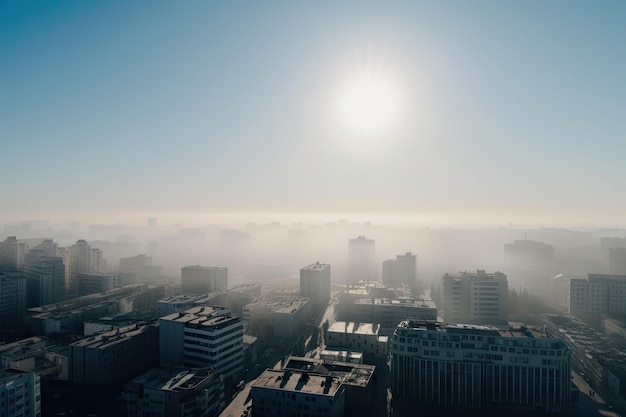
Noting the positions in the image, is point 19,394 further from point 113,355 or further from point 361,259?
point 361,259

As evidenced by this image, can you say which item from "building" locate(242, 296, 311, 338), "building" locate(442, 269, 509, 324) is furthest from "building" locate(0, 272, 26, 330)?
"building" locate(442, 269, 509, 324)

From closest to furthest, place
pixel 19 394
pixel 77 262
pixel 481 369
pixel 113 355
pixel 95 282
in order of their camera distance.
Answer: pixel 19 394 → pixel 481 369 → pixel 113 355 → pixel 95 282 → pixel 77 262

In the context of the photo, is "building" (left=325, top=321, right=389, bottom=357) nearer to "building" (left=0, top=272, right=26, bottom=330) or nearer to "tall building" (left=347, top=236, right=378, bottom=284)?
"building" (left=0, top=272, right=26, bottom=330)

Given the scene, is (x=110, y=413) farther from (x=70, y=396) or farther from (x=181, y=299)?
(x=181, y=299)

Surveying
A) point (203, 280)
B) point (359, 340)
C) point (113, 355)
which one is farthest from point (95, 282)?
point (359, 340)

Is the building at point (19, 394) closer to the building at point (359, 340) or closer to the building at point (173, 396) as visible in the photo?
the building at point (173, 396)

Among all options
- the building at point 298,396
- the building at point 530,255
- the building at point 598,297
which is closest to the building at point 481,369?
the building at point 298,396
